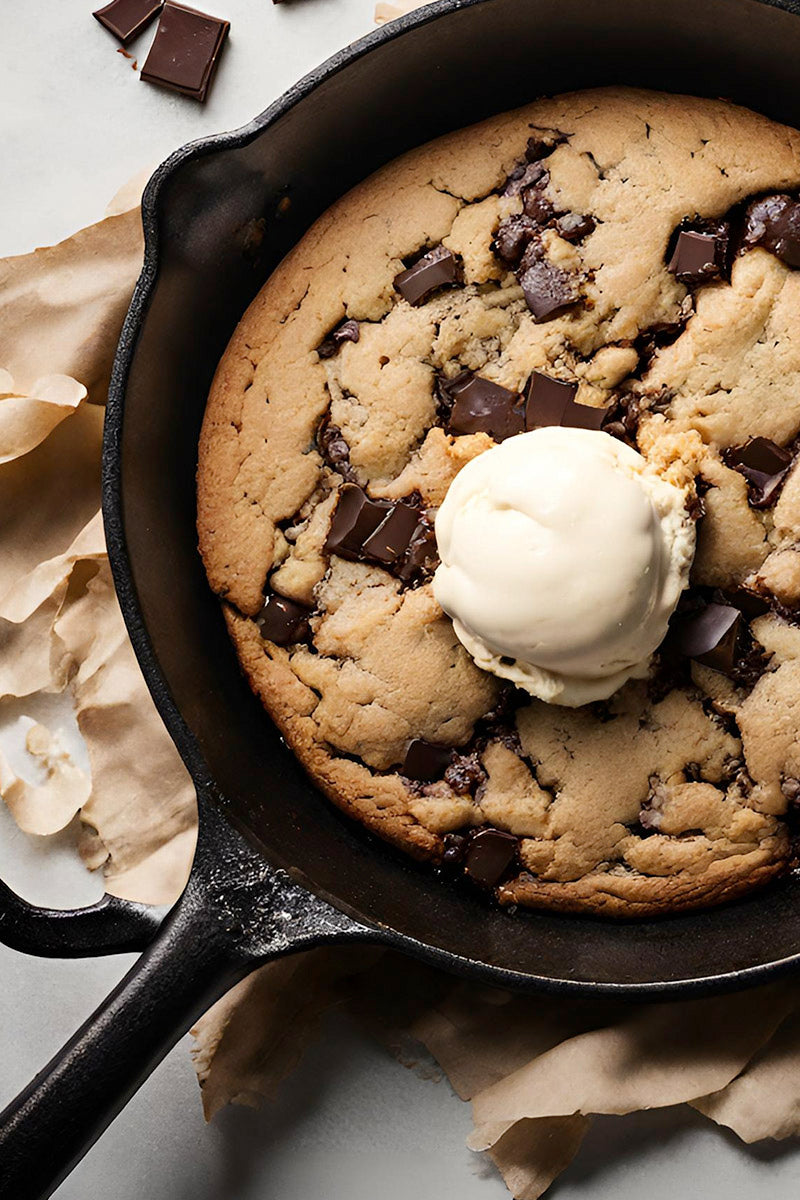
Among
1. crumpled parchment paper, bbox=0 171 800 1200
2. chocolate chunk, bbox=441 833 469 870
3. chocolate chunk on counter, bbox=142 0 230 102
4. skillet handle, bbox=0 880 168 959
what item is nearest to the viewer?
skillet handle, bbox=0 880 168 959

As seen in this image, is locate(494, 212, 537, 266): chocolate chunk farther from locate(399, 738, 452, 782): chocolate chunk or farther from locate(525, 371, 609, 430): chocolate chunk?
locate(399, 738, 452, 782): chocolate chunk

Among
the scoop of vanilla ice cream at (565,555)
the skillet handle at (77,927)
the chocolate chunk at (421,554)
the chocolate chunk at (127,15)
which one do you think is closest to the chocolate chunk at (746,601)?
the scoop of vanilla ice cream at (565,555)

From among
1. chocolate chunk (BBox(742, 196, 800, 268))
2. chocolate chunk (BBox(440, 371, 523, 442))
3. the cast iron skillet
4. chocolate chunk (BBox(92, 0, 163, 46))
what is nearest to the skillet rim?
the cast iron skillet

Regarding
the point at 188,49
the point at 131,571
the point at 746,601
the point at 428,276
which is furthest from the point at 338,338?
the point at 746,601

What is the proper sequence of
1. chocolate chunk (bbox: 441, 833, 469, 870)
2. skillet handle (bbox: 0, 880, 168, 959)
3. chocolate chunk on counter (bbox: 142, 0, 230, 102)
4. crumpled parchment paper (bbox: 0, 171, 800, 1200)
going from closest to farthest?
skillet handle (bbox: 0, 880, 168, 959) → chocolate chunk (bbox: 441, 833, 469, 870) → crumpled parchment paper (bbox: 0, 171, 800, 1200) → chocolate chunk on counter (bbox: 142, 0, 230, 102)

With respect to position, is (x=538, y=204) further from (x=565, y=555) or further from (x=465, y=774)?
(x=465, y=774)
